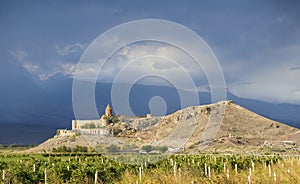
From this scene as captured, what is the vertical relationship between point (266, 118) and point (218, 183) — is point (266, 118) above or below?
above

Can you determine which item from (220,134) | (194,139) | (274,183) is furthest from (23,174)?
(220,134)

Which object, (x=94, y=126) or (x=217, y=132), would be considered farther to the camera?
(x=217, y=132)

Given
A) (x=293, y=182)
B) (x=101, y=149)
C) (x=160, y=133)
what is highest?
(x=160, y=133)

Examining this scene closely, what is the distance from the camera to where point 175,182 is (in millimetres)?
9898

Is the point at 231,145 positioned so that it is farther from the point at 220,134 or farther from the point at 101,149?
the point at 101,149

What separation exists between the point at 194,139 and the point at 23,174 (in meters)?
66.7

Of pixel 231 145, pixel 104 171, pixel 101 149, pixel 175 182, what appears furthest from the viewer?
pixel 231 145

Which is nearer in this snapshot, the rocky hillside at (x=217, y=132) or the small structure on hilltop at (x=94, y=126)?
the small structure on hilltop at (x=94, y=126)

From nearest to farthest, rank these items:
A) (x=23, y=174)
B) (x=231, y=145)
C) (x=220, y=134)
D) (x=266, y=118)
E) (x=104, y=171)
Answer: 1. (x=23, y=174)
2. (x=104, y=171)
3. (x=231, y=145)
4. (x=220, y=134)
5. (x=266, y=118)

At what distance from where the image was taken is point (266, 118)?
105 meters

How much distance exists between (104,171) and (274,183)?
9597 mm

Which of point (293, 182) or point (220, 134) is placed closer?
point (293, 182)

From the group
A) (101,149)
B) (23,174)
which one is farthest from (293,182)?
(101,149)

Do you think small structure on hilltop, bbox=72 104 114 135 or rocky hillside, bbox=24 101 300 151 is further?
rocky hillside, bbox=24 101 300 151
